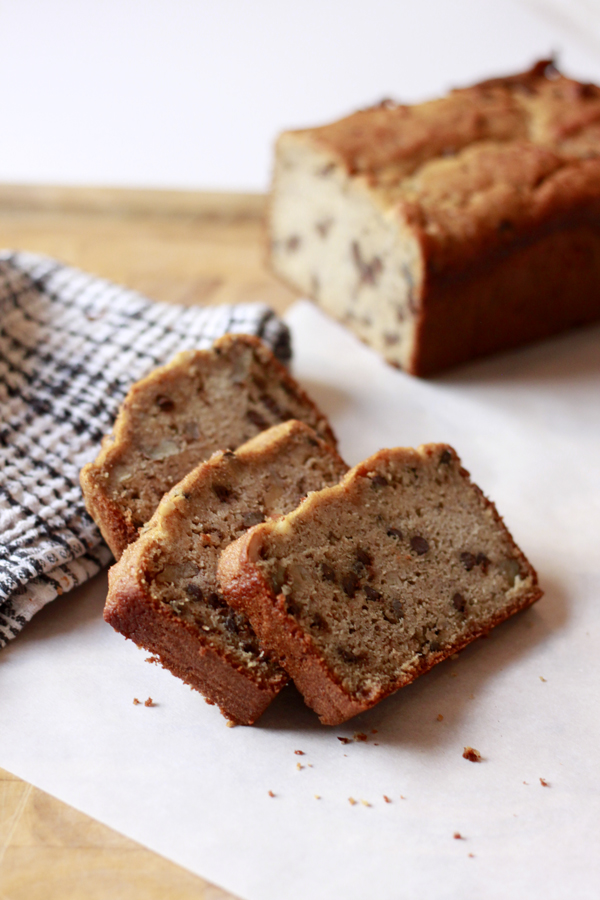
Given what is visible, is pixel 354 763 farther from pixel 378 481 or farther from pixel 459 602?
pixel 378 481

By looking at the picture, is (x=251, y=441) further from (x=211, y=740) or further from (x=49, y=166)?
(x=49, y=166)

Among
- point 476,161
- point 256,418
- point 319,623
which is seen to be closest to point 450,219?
point 476,161

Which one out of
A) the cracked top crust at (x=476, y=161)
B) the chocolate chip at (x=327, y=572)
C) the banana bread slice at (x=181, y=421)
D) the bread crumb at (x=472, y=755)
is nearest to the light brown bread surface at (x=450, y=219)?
the cracked top crust at (x=476, y=161)

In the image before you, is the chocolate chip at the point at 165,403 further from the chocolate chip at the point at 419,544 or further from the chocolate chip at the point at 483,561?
the chocolate chip at the point at 483,561

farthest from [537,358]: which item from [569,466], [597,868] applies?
[597,868]

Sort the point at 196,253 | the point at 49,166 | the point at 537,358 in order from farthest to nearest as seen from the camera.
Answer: the point at 49,166, the point at 196,253, the point at 537,358

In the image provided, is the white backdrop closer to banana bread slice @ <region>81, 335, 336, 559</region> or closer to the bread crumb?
banana bread slice @ <region>81, 335, 336, 559</region>

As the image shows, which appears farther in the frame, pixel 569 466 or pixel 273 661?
pixel 569 466
